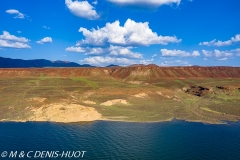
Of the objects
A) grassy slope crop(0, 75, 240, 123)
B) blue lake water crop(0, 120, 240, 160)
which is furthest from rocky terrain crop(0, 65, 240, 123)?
blue lake water crop(0, 120, 240, 160)

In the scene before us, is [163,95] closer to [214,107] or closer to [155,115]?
[214,107]

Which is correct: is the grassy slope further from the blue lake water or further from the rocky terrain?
the blue lake water

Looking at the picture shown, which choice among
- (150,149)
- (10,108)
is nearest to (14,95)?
(10,108)

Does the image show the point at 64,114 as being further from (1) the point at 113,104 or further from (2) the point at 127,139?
(1) the point at 113,104

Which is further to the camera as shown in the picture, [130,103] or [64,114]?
[130,103]

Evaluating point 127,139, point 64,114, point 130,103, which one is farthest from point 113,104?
point 127,139

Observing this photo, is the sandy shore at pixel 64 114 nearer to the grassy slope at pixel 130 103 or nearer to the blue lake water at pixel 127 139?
the grassy slope at pixel 130 103

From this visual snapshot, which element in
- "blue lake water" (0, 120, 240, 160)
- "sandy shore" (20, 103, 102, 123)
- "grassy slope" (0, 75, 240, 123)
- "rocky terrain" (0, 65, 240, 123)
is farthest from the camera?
Result: "grassy slope" (0, 75, 240, 123)

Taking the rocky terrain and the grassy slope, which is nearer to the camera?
the rocky terrain
